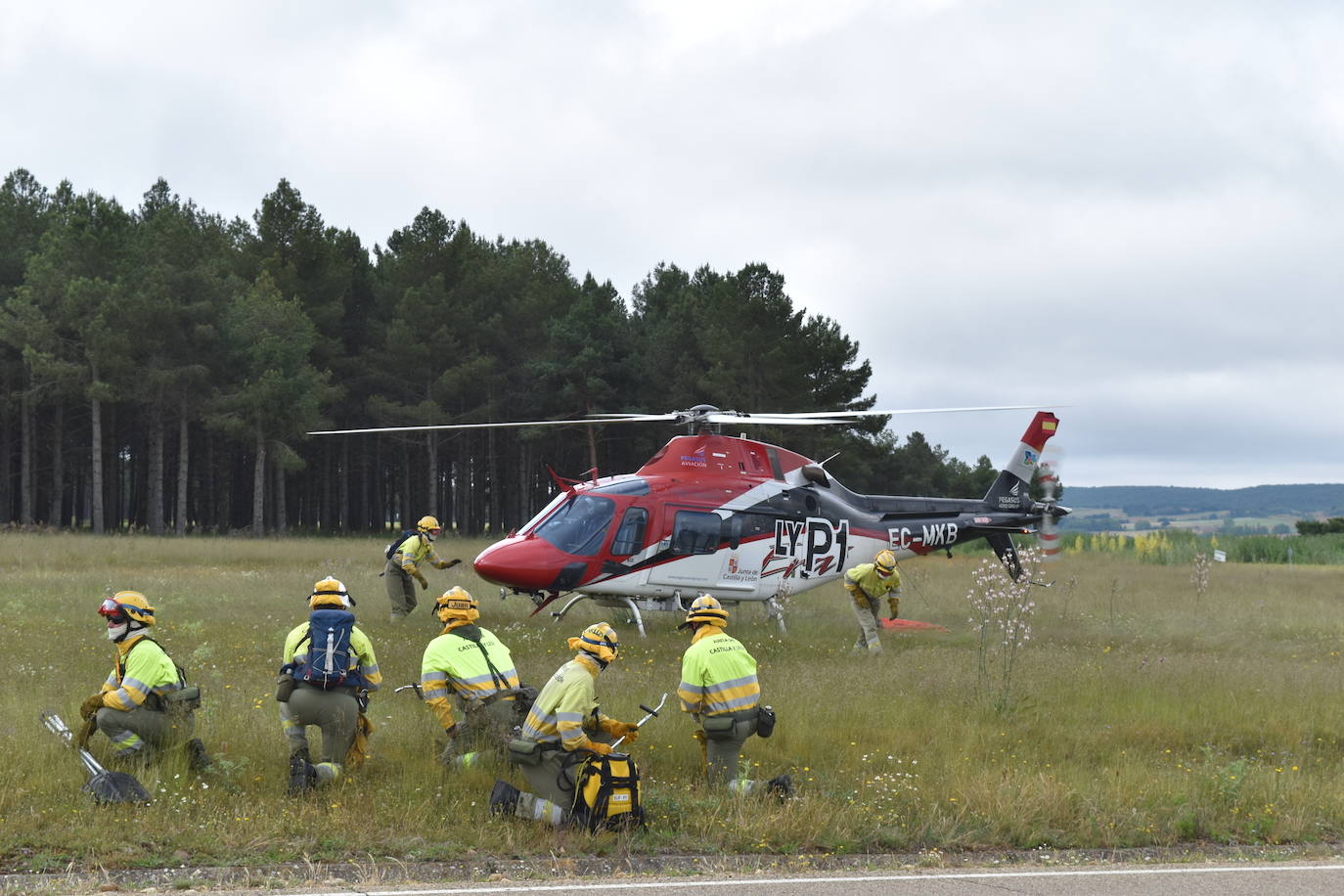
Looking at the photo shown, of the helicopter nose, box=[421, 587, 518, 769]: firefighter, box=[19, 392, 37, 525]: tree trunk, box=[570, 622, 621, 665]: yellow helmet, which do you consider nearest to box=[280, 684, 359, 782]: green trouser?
box=[421, 587, 518, 769]: firefighter

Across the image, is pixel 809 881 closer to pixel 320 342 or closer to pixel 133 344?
pixel 133 344

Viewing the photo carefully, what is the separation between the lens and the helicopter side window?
55.5 feet

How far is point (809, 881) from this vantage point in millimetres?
7105

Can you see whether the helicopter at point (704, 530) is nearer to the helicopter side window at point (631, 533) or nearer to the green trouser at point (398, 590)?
the helicopter side window at point (631, 533)

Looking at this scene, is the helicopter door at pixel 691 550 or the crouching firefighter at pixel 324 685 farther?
the helicopter door at pixel 691 550

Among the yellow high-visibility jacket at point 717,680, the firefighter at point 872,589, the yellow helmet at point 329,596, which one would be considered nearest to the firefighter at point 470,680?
the yellow helmet at point 329,596

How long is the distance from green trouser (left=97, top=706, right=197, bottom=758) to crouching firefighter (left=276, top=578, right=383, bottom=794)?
2.86ft

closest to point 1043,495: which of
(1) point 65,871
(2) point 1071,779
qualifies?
(2) point 1071,779

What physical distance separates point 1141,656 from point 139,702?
1332 centimetres

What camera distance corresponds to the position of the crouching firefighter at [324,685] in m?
8.67

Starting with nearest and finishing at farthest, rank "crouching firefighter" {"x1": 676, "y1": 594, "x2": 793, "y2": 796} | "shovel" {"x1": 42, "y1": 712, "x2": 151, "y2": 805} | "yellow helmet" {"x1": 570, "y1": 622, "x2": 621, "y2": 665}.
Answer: "shovel" {"x1": 42, "y1": 712, "x2": 151, "y2": 805} → "yellow helmet" {"x1": 570, "y1": 622, "x2": 621, "y2": 665} → "crouching firefighter" {"x1": 676, "y1": 594, "x2": 793, "y2": 796}

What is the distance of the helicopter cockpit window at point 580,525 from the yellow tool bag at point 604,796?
8.56 metres

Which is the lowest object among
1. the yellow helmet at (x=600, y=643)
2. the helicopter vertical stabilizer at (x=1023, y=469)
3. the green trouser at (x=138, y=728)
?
the green trouser at (x=138, y=728)

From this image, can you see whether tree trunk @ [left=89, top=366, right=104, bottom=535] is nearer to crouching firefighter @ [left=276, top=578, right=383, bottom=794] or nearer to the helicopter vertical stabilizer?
the helicopter vertical stabilizer
